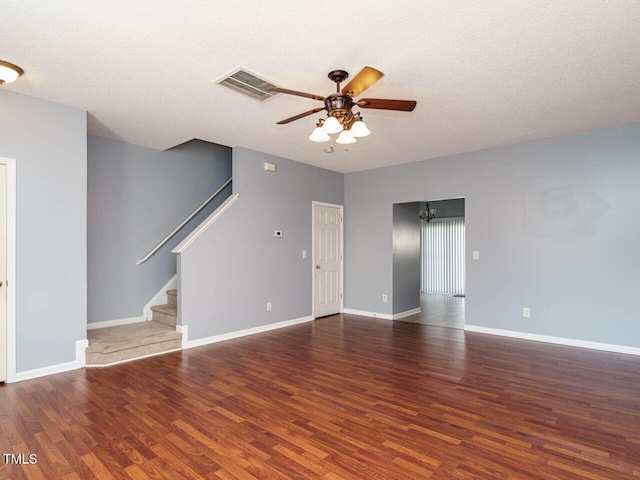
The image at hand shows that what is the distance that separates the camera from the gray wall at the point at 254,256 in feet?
15.5

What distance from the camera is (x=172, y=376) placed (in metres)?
3.54

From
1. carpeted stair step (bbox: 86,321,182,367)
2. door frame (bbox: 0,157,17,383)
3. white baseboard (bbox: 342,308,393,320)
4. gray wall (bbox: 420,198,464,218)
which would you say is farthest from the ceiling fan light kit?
gray wall (bbox: 420,198,464,218)

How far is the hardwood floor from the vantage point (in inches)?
82.5

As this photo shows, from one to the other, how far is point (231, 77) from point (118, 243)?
333 cm

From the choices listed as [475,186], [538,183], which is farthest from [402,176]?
[538,183]

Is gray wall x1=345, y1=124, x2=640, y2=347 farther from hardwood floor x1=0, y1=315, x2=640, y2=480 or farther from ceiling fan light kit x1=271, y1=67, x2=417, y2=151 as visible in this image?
ceiling fan light kit x1=271, y1=67, x2=417, y2=151

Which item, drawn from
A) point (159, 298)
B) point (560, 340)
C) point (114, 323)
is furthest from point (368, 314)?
point (114, 323)

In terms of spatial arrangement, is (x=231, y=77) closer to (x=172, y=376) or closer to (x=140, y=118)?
(x=140, y=118)

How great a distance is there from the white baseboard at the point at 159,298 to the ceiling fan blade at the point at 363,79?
13.9 feet

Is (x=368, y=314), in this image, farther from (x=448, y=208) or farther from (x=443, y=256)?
(x=448, y=208)

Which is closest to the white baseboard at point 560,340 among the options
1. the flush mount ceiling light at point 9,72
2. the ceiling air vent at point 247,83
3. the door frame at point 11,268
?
the ceiling air vent at point 247,83

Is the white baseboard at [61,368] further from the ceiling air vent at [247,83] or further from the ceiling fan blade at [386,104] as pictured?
the ceiling fan blade at [386,104]

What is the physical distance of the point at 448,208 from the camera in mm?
10078

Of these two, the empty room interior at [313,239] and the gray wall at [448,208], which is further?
the gray wall at [448,208]
